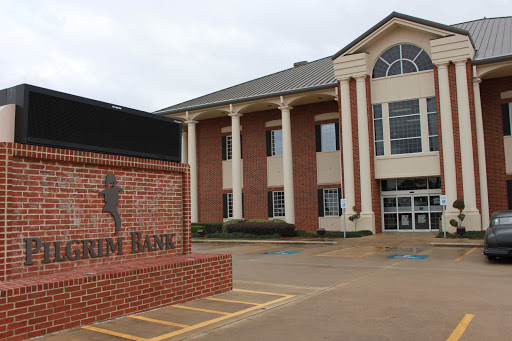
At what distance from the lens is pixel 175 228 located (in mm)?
9008

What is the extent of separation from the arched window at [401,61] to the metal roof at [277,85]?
2.80 metres

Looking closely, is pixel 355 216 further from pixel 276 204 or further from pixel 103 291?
pixel 103 291

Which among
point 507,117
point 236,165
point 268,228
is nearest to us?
point 507,117

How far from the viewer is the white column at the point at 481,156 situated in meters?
23.7

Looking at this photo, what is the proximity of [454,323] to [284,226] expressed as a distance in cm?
1845

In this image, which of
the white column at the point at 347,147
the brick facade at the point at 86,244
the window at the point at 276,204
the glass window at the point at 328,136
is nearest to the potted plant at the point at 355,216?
the white column at the point at 347,147

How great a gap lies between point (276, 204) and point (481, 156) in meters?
13.0

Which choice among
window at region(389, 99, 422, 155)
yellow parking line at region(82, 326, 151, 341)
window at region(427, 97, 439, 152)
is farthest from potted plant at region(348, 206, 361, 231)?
yellow parking line at region(82, 326, 151, 341)

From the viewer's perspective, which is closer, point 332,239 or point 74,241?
point 74,241

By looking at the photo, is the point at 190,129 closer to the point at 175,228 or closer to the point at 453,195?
the point at 453,195

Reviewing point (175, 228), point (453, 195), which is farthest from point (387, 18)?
point (175, 228)

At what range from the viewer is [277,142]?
3141cm

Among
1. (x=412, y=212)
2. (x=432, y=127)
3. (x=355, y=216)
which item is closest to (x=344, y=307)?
(x=355, y=216)

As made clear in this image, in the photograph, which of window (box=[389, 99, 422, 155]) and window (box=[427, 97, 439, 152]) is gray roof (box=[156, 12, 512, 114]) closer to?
window (box=[427, 97, 439, 152])
